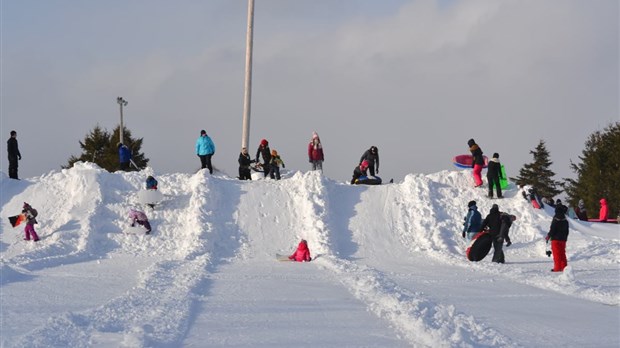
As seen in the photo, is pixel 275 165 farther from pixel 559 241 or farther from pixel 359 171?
pixel 559 241

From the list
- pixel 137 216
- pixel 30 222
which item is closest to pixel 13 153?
pixel 30 222

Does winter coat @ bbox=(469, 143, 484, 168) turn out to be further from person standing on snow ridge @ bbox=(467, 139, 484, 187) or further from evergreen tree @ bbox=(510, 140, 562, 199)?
evergreen tree @ bbox=(510, 140, 562, 199)

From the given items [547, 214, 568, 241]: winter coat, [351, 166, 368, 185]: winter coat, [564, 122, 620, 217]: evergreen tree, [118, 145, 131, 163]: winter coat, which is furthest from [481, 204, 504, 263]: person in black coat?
[564, 122, 620, 217]: evergreen tree

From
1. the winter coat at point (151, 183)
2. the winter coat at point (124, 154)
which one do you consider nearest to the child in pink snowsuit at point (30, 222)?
the winter coat at point (151, 183)

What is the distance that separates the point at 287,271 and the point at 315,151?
39.9ft

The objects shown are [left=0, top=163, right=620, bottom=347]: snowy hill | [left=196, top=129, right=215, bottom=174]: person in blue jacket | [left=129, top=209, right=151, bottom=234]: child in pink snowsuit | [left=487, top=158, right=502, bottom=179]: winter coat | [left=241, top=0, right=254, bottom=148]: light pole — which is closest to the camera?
[left=0, top=163, right=620, bottom=347]: snowy hill

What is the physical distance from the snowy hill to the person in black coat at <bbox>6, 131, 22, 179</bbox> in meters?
0.54

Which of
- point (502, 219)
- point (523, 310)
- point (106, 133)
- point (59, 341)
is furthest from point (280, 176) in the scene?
point (106, 133)

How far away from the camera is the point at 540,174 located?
192 feet

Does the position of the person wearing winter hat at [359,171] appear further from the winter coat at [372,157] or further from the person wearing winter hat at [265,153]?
the person wearing winter hat at [265,153]

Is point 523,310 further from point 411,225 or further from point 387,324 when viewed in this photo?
point 411,225

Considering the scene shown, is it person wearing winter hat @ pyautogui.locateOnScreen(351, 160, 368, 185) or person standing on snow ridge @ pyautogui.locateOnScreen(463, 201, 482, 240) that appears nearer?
person standing on snow ridge @ pyautogui.locateOnScreen(463, 201, 482, 240)

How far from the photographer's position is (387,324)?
721cm

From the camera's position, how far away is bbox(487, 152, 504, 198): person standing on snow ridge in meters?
21.9
